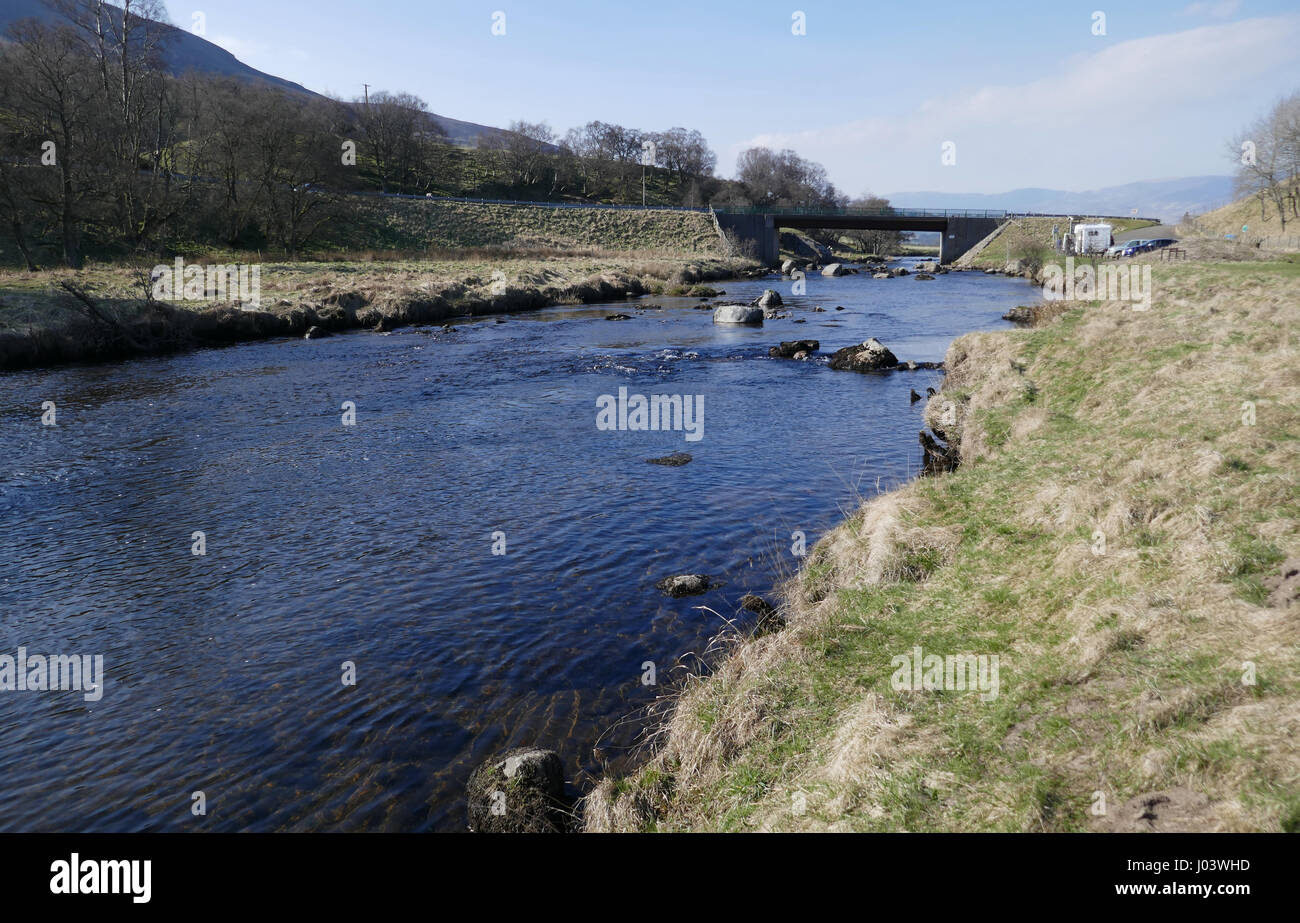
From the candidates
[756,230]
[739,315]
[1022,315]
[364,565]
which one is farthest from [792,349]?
[756,230]

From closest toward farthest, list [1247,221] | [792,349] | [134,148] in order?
[792,349], [134,148], [1247,221]

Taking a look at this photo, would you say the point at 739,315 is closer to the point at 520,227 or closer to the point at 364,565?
the point at 364,565

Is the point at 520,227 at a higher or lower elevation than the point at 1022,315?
higher

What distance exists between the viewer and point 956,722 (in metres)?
7.00

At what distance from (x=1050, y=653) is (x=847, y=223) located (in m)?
105

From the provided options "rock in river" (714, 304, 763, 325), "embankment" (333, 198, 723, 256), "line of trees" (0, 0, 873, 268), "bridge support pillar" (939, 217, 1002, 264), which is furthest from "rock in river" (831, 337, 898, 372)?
"bridge support pillar" (939, 217, 1002, 264)

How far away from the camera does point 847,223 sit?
104312 millimetres

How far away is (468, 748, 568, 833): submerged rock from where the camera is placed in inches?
297

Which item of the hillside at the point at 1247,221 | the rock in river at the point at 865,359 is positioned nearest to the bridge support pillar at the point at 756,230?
the hillside at the point at 1247,221

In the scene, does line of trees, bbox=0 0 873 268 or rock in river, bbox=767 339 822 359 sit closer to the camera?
rock in river, bbox=767 339 822 359

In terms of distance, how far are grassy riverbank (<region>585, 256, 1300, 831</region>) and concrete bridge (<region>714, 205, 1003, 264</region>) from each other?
92.5 metres

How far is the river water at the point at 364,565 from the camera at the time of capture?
8.84 m

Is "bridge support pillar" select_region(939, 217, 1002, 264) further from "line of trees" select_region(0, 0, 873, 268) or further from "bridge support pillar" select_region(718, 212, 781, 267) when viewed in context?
"line of trees" select_region(0, 0, 873, 268)
